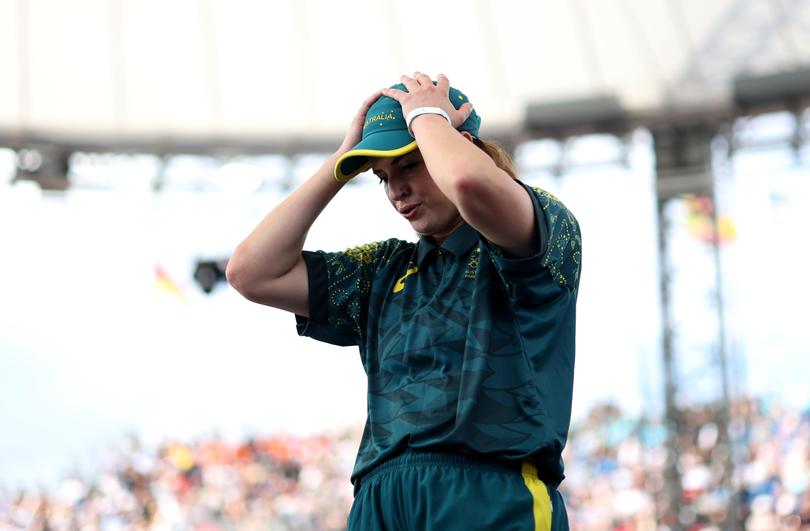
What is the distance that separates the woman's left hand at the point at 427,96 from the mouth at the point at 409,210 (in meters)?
0.14

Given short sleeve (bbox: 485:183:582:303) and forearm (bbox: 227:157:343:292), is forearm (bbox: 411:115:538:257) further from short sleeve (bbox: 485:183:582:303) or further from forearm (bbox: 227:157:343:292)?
forearm (bbox: 227:157:343:292)

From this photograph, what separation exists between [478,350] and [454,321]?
7 cm

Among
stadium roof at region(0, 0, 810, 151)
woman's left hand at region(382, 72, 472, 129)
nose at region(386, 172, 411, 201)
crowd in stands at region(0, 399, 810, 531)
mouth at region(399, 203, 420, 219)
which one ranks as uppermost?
stadium roof at region(0, 0, 810, 151)

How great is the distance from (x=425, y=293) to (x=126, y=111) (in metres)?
7.32

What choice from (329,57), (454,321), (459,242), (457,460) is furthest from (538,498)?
(329,57)

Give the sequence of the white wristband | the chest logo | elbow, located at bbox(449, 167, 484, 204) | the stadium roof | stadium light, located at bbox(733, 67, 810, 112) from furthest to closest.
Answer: the stadium roof → stadium light, located at bbox(733, 67, 810, 112) → the chest logo → the white wristband → elbow, located at bbox(449, 167, 484, 204)

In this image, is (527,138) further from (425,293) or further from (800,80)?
(425,293)

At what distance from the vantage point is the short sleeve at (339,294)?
179 cm

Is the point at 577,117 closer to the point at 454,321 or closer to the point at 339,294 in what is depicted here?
the point at 339,294

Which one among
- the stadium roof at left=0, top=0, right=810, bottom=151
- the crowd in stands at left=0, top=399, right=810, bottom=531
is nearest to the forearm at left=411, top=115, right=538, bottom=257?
the stadium roof at left=0, top=0, right=810, bottom=151

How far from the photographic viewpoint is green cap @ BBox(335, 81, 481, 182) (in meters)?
1.61

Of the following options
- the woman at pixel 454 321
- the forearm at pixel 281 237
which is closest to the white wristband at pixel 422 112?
the woman at pixel 454 321

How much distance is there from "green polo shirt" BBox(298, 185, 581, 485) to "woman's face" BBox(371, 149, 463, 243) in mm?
33

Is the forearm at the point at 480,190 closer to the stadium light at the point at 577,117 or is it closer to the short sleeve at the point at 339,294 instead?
the short sleeve at the point at 339,294
